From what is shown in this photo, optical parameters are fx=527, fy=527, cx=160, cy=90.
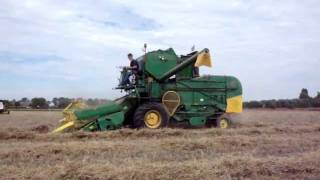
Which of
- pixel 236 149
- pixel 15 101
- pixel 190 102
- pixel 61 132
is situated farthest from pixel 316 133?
pixel 15 101

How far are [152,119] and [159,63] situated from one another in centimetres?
198

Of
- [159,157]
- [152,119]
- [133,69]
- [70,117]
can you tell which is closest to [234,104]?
[152,119]

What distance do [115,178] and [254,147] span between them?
527 cm

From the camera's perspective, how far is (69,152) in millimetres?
10688

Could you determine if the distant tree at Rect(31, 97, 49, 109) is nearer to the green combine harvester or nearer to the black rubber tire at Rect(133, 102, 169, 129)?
the green combine harvester

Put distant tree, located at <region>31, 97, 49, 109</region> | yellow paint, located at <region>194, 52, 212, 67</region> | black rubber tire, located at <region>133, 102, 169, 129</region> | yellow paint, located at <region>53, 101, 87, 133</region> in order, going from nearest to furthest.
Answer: yellow paint, located at <region>53, 101, 87, 133</region>, black rubber tire, located at <region>133, 102, 169, 129</region>, yellow paint, located at <region>194, 52, 212, 67</region>, distant tree, located at <region>31, 97, 49, 109</region>

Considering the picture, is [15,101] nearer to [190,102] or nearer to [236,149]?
[190,102]

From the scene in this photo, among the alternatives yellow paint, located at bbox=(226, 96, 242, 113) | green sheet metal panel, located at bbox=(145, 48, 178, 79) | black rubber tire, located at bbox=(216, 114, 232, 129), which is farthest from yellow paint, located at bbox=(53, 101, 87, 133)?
yellow paint, located at bbox=(226, 96, 242, 113)

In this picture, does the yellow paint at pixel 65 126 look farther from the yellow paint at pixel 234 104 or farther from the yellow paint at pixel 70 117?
the yellow paint at pixel 234 104

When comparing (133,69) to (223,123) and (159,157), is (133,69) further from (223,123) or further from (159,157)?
(159,157)

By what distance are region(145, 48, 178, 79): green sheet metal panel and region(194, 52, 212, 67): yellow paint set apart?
37.3 inches

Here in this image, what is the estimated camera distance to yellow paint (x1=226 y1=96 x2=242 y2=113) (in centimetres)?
1942

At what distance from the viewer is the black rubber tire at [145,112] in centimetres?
1750

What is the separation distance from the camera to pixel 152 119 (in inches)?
702
